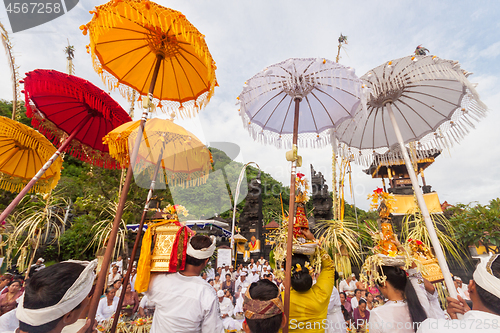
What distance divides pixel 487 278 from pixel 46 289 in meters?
2.77

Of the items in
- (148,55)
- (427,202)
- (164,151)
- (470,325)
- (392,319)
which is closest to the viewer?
(470,325)

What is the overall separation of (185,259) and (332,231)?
3473 millimetres

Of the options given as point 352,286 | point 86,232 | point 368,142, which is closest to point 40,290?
point 368,142

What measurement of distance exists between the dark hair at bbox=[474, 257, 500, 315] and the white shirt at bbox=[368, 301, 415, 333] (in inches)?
26.4

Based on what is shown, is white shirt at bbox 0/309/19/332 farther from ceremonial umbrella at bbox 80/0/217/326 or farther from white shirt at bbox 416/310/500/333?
white shirt at bbox 416/310/500/333

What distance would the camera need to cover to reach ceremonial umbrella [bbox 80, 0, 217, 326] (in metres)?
2.12

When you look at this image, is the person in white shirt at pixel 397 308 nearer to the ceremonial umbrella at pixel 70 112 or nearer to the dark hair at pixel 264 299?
the dark hair at pixel 264 299

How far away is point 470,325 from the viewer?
137 centimetres

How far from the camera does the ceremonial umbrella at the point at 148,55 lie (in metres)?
2.12

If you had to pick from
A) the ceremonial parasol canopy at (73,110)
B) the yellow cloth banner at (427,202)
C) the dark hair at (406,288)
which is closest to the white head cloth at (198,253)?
the dark hair at (406,288)

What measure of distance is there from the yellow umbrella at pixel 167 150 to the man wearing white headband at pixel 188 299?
136 centimetres

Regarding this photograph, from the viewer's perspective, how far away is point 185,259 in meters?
2.46

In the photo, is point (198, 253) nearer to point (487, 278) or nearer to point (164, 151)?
point (164, 151)

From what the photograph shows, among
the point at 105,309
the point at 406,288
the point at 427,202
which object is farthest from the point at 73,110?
the point at 427,202
